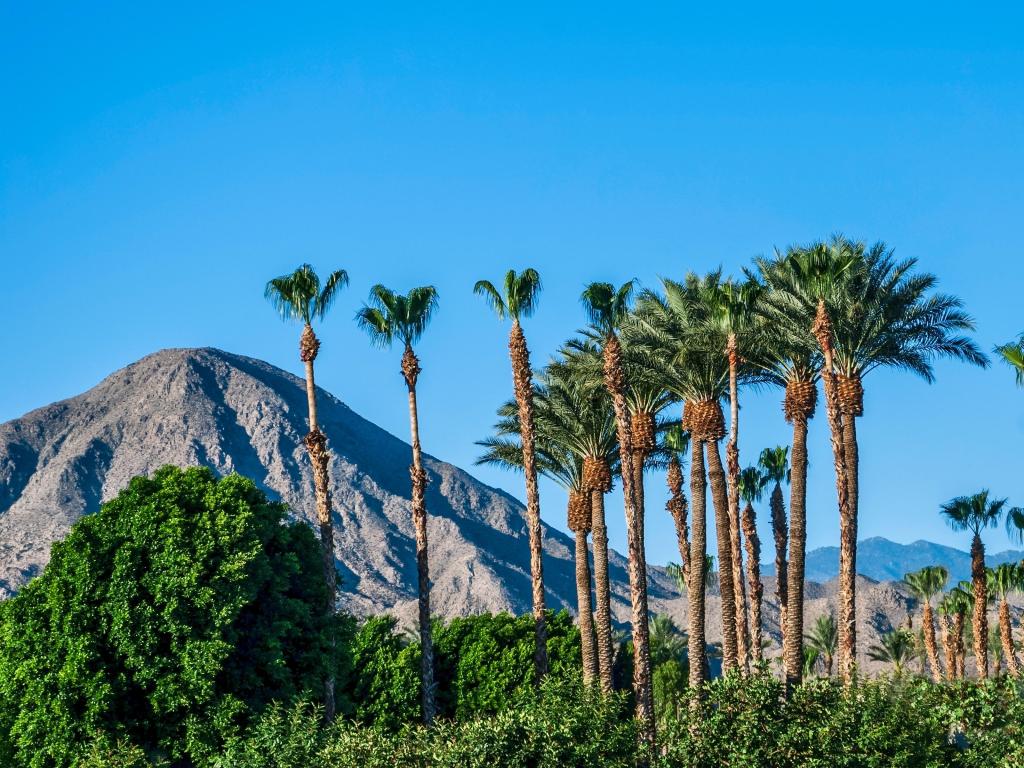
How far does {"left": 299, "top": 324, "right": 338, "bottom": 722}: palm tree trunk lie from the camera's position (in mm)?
40875

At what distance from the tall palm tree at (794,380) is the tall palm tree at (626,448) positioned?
14.4ft

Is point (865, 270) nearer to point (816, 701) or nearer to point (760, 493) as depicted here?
point (816, 701)

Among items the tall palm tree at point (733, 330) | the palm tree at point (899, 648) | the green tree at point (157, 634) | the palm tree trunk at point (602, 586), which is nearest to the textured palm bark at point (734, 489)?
the tall palm tree at point (733, 330)

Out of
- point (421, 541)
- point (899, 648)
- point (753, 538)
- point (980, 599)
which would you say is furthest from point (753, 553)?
point (899, 648)

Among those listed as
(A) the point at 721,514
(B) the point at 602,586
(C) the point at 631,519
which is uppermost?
(A) the point at 721,514

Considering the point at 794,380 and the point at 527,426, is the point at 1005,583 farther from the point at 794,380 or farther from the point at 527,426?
the point at 527,426

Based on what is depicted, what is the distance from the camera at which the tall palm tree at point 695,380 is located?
155 ft

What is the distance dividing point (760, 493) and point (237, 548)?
35.0 meters

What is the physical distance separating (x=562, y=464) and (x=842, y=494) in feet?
42.0

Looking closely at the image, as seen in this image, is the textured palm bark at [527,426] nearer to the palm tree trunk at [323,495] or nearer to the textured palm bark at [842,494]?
the palm tree trunk at [323,495]

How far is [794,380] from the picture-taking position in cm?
4500

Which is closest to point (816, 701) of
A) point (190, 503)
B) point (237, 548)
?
point (237, 548)

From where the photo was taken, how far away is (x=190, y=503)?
38375mm

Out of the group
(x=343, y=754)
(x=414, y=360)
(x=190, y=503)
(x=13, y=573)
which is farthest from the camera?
(x=13, y=573)
